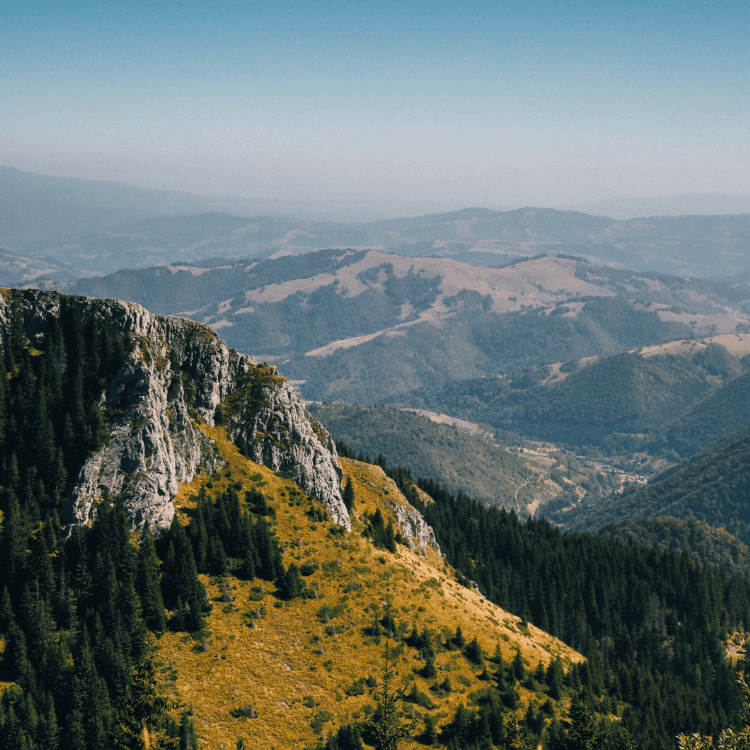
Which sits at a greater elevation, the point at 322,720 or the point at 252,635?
the point at 252,635

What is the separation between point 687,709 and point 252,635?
93179mm

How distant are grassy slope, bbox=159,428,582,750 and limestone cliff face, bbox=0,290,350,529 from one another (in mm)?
4872

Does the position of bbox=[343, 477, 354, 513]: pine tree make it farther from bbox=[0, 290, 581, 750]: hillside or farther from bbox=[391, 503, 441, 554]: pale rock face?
bbox=[391, 503, 441, 554]: pale rock face

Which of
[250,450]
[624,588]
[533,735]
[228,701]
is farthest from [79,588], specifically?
[624,588]

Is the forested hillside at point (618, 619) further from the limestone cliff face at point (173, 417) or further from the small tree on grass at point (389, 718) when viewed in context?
the limestone cliff face at point (173, 417)

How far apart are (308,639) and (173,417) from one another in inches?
1737

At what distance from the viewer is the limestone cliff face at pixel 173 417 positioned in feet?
338

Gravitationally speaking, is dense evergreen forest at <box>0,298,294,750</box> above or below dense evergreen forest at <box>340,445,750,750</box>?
above

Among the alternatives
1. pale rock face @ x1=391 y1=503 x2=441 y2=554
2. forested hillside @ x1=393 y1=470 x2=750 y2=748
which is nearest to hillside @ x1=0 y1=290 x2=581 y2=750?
pale rock face @ x1=391 y1=503 x2=441 y2=554

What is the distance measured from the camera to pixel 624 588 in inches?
7830

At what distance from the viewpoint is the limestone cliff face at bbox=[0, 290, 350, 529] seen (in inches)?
4053

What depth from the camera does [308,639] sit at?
104 m

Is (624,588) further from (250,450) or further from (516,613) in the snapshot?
(250,450)

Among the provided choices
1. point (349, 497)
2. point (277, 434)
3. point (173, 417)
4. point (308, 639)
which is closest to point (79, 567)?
point (173, 417)
